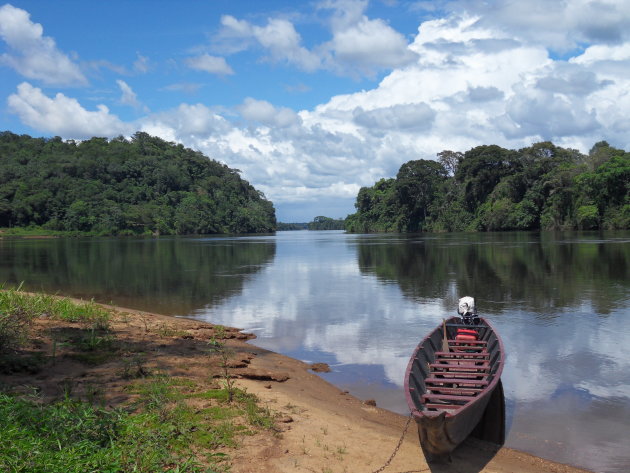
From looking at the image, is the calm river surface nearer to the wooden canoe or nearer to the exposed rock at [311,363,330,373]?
the exposed rock at [311,363,330,373]

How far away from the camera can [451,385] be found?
760 centimetres

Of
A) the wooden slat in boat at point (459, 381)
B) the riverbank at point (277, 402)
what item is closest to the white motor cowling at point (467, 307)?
the wooden slat in boat at point (459, 381)

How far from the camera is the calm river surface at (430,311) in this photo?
797 centimetres

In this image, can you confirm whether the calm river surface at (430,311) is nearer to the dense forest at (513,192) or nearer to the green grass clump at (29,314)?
the green grass clump at (29,314)

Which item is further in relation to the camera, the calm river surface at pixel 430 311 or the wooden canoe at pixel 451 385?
the calm river surface at pixel 430 311

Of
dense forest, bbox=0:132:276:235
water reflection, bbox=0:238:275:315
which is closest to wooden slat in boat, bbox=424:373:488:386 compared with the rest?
water reflection, bbox=0:238:275:315

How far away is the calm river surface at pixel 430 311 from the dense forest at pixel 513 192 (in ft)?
129

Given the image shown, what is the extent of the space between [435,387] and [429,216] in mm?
98185

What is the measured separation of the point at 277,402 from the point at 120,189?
399 feet

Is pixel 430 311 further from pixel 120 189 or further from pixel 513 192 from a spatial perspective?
pixel 120 189

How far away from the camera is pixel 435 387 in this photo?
7.16 m

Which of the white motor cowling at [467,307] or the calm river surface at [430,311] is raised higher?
the white motor cowling at [467,307]

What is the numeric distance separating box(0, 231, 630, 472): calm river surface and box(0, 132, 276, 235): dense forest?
246ft

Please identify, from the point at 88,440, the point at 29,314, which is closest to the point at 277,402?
the point at 88,440
